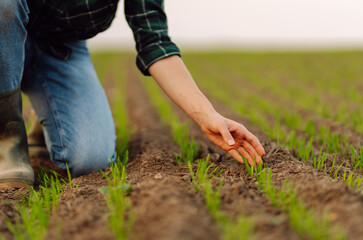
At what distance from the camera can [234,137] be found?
77.7 inches

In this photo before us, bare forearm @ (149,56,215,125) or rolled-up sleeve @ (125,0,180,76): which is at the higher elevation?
rolled-up sleeve @ (125,0,180,76)

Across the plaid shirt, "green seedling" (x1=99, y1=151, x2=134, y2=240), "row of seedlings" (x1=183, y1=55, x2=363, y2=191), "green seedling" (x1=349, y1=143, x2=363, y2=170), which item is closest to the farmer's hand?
the plaid shirt

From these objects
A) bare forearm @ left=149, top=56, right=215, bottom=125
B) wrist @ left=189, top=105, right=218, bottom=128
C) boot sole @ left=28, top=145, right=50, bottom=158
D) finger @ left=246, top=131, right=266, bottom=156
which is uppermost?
bare forearm @ left=149, top=56, right=215, bottom=125

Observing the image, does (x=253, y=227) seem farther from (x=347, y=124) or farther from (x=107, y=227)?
(x=347, y=124)

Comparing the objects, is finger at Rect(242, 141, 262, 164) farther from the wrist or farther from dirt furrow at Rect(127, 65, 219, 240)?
dirt furrow at Rect(127, 65, 219, 240)

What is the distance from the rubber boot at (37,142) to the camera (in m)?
2.86

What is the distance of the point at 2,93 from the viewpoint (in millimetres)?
2092

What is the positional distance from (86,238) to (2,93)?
46.8 inches

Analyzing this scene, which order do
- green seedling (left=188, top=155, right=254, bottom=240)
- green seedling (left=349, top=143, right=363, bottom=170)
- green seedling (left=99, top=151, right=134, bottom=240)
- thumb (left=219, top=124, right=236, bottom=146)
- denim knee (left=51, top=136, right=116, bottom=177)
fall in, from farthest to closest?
denim knee (left=51, top=136, right=116, bottom=177) → green seedling (left=349, top=143, right=363, bottom=170) → thumb (left=219, top=124, right=236, bottom=146) → green seedling (left=99, top=151, right=134, bottom=240) → green seedling (left=188, top=155, right=254, bottom=240)

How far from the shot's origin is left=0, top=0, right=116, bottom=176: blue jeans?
2363mm

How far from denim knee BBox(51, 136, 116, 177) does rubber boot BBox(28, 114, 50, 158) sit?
0.49 metres

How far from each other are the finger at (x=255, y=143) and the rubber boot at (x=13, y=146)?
1.20 m

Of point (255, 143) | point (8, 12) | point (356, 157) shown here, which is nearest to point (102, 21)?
point (8, 12)

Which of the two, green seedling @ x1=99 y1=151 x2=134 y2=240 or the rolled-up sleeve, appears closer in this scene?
green seedling @ x1=99 y1=151 x2=134 y2=240
